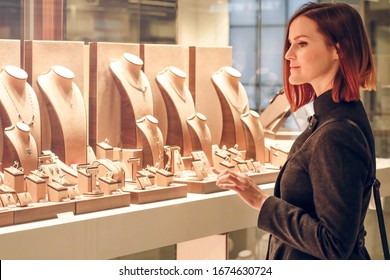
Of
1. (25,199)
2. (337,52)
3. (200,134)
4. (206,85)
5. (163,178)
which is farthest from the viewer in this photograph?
(206,85)

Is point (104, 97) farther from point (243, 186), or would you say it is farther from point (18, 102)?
point (243, 186)

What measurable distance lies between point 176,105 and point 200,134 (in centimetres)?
15

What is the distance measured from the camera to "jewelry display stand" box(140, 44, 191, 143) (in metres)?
2.98

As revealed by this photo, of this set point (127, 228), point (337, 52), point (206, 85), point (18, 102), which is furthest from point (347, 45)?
point (206, 85)

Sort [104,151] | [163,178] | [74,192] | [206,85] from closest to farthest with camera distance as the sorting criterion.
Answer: [74,192] < [163,178] < [104,151] < [206,85]

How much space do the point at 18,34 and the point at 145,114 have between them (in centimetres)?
54

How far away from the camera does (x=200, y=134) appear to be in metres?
2.94

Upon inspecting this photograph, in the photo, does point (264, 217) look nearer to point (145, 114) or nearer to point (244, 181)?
point (244, 181)

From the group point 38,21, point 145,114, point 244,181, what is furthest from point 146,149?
point 244,181

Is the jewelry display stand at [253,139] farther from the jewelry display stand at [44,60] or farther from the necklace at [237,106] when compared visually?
the jewelry display stand at [44,60]

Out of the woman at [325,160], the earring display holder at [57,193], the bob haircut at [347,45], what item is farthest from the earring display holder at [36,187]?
the bob haircut at [347,45]

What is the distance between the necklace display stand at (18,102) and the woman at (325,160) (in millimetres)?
919

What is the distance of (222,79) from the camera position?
320cm

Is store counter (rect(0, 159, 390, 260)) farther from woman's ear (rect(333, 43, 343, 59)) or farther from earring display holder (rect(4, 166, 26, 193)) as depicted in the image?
woman's ear (rect(333, 43, 343, 59))
